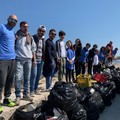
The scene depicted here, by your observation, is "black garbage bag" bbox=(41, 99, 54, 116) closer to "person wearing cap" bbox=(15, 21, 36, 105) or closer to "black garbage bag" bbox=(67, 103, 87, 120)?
"black garbage bag" bbox=(67, 103, 87, 120)

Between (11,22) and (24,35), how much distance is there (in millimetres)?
603

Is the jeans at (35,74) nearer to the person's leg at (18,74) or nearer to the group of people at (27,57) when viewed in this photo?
the group of people at (27,57)

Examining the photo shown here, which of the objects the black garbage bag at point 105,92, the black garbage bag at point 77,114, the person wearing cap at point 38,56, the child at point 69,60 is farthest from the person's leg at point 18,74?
the child at point 69,60

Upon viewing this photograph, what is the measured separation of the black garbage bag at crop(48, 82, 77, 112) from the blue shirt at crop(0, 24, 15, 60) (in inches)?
45.2

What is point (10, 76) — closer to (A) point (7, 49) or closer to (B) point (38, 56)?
(A) point (7, 49)

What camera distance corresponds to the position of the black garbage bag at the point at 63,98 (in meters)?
5.27

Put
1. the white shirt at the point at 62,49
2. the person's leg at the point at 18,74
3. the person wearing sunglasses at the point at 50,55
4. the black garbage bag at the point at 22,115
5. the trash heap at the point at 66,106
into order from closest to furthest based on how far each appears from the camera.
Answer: the black garbage bag at the point at 22,115 → the trash heap at the point at 66,106 → the person's leg at the point at 18,74 → the person wearing sunglasses at the point at 50,55 → the white shirt at the point at 62,49

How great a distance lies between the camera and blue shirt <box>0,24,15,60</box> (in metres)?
4.91

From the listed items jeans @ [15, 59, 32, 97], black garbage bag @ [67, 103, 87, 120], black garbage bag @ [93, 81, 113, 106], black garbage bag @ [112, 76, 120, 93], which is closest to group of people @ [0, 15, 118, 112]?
jeans @ [15, 59, 32, 97]

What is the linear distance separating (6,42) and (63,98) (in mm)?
1527

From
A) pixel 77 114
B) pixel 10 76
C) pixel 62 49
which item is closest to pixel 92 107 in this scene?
pixel 77 114

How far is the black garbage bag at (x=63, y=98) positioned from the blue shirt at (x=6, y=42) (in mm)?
1148

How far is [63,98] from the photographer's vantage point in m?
5.29

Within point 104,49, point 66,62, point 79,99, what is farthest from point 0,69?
point 104,49
